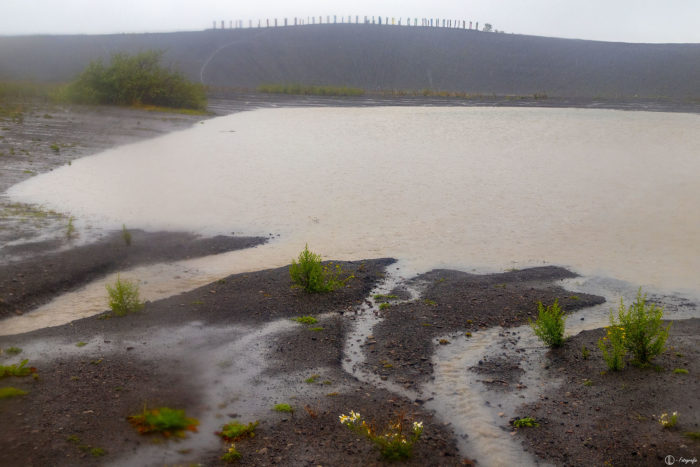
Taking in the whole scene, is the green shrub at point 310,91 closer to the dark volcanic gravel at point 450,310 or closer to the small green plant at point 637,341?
the dark volcanic gravel at point 450,310

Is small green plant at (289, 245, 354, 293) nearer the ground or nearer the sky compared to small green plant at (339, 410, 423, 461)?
nearer the sky

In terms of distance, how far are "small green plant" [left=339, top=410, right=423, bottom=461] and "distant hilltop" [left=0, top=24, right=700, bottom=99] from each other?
203ft

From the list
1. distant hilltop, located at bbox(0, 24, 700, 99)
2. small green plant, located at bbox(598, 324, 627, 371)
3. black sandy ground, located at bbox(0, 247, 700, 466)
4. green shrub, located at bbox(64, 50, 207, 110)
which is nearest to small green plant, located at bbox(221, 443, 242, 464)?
black sandy ground, located at bbox(0, 247, 700, 466)

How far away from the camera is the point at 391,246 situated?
38.7 feet

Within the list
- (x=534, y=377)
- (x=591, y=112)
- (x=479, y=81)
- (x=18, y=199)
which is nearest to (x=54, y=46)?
(x=479, y=81)

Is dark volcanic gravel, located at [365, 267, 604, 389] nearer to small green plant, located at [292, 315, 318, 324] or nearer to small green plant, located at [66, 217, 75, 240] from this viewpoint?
small green plant, located at [292, 315, 318, 324]

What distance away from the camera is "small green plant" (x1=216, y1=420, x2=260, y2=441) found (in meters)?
5.46

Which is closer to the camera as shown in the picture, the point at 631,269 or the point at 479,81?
the point at 631,269

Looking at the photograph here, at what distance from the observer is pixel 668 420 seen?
560cm

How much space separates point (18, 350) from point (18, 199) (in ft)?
27.4

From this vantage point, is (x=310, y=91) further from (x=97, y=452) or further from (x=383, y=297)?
(x=97, y=452)

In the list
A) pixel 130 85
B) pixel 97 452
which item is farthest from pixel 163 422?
pixel 130 85

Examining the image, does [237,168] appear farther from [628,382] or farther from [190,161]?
[628,382]

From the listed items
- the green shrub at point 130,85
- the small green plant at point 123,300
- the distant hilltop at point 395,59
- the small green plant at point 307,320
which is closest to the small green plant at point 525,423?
the small green plant at point 307,320
